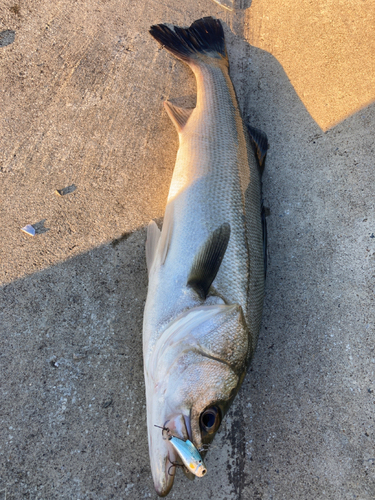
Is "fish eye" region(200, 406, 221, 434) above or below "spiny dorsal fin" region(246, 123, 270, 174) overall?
below

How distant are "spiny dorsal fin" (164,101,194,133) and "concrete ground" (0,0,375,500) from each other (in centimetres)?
15

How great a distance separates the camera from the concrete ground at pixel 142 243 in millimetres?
2107

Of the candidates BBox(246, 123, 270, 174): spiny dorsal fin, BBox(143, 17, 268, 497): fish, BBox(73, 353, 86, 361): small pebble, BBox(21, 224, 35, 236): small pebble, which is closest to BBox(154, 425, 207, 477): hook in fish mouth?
BBox(143, 17, 268, 497): fish

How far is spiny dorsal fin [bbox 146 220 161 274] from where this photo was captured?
2381 mm

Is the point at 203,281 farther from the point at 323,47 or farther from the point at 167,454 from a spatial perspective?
the point at 323,47

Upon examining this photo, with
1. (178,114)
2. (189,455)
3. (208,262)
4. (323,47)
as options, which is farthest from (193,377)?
(323,47)

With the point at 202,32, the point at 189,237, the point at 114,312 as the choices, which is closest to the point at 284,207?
the point at 189,237

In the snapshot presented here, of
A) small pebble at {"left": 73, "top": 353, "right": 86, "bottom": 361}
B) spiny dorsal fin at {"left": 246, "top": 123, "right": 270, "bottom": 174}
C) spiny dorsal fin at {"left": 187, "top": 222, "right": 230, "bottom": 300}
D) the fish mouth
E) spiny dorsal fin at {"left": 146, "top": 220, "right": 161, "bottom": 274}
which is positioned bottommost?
small pebble at {"left": 73, "top": 353, "right": 86, "bottom": 361}

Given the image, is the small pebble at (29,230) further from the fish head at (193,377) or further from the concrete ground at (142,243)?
the fish head at (193,377)

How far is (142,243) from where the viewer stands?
2590 mm

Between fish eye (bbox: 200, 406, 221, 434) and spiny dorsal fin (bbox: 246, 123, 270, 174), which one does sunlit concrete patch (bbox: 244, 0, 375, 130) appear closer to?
spiny dorsal fin (bbox: 246, 123, 270, 174)

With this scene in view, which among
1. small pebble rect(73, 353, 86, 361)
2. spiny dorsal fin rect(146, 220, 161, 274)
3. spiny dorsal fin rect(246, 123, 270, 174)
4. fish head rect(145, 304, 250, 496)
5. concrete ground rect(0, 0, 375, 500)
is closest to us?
fish head rect(145, 304, 250, 496)

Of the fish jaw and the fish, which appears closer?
the fish jaw

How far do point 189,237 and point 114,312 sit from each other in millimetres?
814
